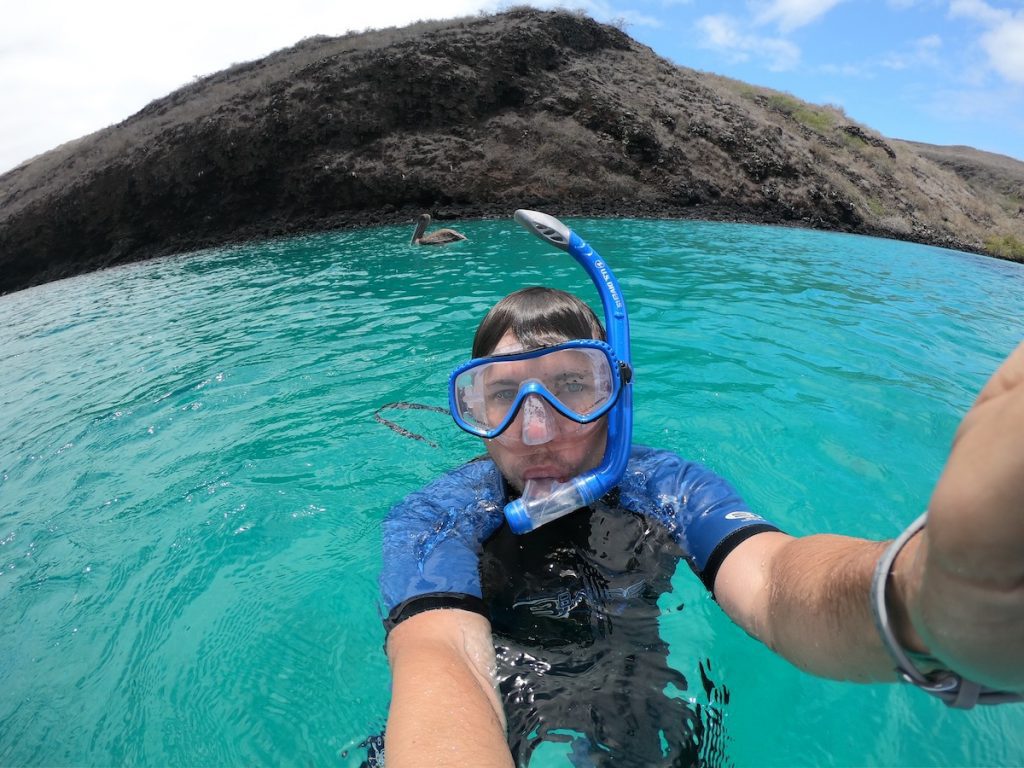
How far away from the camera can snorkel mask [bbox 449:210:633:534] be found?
1.72 meters

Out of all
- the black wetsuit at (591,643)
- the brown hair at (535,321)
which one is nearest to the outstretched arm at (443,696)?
the black wetsuit at (591,643)

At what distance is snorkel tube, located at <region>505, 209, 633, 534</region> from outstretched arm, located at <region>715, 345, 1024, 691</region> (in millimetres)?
720

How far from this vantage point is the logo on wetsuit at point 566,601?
1.88 m

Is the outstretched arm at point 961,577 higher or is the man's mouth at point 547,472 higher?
the outstretched arm at point 961,577

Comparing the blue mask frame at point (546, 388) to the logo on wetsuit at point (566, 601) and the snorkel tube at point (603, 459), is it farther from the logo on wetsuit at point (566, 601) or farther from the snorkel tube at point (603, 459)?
the logo on wetsuit at point (566, 601)

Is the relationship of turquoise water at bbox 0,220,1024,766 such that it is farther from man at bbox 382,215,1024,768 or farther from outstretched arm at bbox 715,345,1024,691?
outstretched arm at bbox 715,345,1024,691

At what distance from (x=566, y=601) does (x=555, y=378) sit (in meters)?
0.74

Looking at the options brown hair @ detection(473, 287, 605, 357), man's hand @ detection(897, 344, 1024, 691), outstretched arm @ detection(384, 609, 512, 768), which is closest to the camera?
man's hand @ detection(897, 344, 1024, 691)

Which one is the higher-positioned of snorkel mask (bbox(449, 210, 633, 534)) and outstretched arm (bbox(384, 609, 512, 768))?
snorkel mask (bbox(449, 210, 633, 534))

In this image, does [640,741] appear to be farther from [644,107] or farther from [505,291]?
[644,107]

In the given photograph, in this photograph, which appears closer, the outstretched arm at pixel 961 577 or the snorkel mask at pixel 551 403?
the outstretched arm at pixel 961 577

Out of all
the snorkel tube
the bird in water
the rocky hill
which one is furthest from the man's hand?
the rocky hill

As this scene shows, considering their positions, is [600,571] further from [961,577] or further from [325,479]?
[325,479]

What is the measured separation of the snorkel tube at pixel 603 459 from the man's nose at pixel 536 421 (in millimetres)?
154
